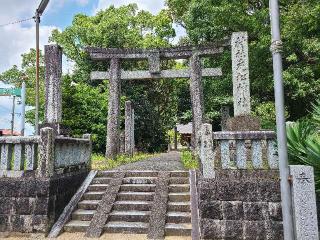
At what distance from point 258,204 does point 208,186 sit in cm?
102

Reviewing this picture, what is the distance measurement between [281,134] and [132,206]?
5.21 metres

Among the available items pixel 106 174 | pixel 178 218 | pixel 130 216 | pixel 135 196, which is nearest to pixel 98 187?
pixel 106 174

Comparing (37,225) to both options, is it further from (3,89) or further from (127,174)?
(3,89)

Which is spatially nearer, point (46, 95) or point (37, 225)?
point (37, 225)

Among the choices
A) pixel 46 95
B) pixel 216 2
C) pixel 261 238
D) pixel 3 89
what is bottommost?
pixel 261 238

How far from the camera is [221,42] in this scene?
13.7 meters

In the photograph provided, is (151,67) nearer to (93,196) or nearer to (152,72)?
(152,72)

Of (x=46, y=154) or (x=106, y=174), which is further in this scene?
(x=106, y=174)

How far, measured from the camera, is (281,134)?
118 inches

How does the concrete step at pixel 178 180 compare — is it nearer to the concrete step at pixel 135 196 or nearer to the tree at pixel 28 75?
the concrete step at pixel 135 196

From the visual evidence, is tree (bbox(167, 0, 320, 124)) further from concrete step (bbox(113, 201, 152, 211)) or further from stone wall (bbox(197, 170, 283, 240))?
concrete step (bbox(113, 201, 152, 211))

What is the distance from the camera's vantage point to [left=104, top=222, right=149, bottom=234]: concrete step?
6719mm

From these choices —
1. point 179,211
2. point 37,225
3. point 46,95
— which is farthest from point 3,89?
point 179,211

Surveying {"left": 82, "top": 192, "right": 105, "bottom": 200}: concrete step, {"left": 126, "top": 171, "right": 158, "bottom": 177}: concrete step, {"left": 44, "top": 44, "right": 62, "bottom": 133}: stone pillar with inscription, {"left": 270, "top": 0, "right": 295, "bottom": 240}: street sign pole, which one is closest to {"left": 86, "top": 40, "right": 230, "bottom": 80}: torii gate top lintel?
{"left": 44, "top": 44, "right": 62, "bottom": 133}: stone pillar with inscription
